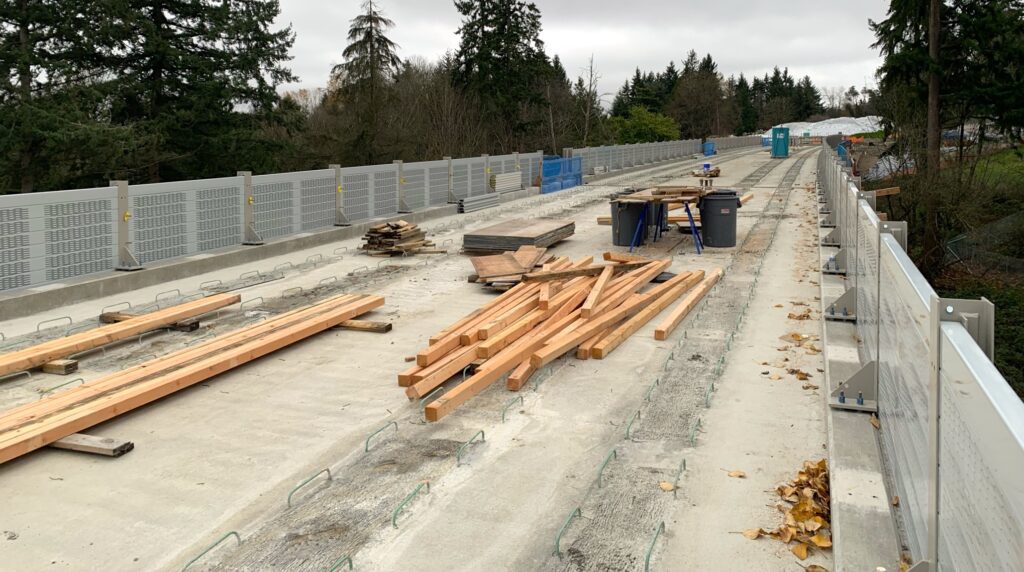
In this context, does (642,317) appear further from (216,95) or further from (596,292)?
(216,95)

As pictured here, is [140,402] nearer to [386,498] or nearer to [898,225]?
[386,498]

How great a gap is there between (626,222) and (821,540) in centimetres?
1373

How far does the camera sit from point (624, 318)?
1148cm

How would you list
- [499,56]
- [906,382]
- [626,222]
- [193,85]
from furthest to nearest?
[499,56], [193,85], [626,222], [906,382]

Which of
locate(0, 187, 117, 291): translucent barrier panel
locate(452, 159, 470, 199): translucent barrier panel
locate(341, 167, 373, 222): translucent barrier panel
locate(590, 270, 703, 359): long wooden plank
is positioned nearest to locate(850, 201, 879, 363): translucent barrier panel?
locate(590, 270, 703, 359): long wooden plank

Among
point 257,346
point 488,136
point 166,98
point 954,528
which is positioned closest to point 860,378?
point 954,528

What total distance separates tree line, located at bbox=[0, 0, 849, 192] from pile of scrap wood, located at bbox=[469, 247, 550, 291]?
2005cm

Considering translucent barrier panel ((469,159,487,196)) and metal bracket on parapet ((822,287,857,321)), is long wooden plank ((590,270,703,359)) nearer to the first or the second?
metal bracket on parapet ((822,287,857,321))

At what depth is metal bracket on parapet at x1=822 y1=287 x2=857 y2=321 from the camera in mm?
10516

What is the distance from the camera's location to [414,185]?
2505cm

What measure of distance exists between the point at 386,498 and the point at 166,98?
34622mm

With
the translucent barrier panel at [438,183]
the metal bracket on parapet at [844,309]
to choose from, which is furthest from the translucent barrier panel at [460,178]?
the metal bracket on parapet at [844,309]

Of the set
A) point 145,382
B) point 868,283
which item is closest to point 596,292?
point 868,283

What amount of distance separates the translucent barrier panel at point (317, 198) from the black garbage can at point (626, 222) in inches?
279
